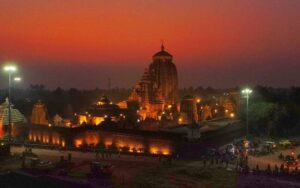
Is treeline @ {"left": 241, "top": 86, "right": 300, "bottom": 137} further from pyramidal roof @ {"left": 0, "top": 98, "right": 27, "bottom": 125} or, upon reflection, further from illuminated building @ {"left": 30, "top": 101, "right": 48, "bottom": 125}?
illuminated building @ {"left": 30, "top": 101, "right": 48, "bottom": 125}

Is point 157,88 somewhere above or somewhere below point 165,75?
below

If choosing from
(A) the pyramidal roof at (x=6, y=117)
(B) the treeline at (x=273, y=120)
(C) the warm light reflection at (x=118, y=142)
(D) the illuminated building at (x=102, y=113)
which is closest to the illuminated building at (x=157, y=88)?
(D) the illuminated building at (x=102, y=113)

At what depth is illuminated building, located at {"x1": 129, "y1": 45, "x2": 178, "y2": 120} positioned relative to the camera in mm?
Result: 70125

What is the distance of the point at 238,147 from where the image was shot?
44.1 meters

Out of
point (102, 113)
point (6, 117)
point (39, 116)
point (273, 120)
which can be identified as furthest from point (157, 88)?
point (6, 117)

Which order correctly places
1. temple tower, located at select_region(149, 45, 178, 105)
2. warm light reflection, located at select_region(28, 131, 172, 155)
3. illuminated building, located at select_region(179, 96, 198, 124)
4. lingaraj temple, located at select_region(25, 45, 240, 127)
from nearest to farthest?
warm light reflection, located at select_region(28, 131, 172, 155)
lingaraj temple, located at select_region(25, 45, 240, 127)
illuminated building, located at select_region(179, 96, 198, 124)
temple tower, located at select_region(149, 45, 178, 105)

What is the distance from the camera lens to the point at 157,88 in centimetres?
7369

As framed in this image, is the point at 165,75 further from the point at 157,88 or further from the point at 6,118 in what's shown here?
the point at 6,118

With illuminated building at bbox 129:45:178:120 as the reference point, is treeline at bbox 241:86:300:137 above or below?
below

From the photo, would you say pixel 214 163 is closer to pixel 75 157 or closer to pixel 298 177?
pixel 298 177

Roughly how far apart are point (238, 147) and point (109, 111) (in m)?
22.6

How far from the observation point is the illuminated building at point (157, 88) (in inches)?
2761

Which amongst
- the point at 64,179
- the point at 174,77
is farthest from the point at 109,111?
the point at 64,179

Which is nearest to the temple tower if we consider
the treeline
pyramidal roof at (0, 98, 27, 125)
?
the treeline
